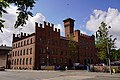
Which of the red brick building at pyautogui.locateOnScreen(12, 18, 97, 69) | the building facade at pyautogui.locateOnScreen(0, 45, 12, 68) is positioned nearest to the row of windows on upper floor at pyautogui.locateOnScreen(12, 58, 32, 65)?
the red brick building at pyautogui.locateOnScreen(12, 18, 97, 69)

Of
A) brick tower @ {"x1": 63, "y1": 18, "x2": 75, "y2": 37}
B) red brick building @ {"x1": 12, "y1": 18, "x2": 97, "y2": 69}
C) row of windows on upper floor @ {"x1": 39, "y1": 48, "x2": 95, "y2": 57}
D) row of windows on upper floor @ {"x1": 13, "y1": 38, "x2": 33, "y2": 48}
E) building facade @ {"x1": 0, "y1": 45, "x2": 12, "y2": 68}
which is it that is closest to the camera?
red brick building @ {"x1": 12, "y1": 18, "x2": 97, "y2": 69}

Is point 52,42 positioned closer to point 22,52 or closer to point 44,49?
point 44,49

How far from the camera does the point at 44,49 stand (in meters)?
71.2

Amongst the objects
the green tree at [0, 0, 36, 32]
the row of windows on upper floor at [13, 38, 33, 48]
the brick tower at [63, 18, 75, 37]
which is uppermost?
the brick tower at [63, 18, 75, 37]

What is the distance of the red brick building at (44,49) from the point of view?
69562 millimetres

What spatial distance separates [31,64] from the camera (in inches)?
2739

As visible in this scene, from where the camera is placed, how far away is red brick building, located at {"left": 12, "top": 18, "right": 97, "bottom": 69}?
69.6 m

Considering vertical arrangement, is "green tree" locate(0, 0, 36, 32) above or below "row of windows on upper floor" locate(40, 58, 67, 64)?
above

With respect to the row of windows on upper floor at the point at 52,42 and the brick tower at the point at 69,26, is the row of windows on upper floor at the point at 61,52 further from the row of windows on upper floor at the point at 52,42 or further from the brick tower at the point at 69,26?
the brick tower at the point at 69,26

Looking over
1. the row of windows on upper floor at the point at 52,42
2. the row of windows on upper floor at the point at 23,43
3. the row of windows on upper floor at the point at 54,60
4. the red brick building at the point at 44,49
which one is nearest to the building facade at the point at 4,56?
the red brick building at the point at 44,49

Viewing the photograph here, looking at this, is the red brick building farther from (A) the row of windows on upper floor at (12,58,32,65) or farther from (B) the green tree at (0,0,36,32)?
(B) the green tree at (0,0,36,32)

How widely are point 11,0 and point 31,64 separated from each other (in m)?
65.0

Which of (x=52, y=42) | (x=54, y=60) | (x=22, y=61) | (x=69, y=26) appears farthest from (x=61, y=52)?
(x=69, y=26)

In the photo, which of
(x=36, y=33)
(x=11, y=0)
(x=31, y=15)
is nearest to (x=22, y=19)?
(x=31, y=15)
